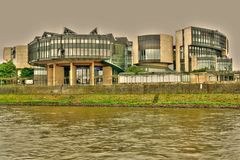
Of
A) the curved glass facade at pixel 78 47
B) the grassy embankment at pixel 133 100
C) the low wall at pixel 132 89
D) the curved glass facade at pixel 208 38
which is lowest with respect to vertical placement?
the grassy embankment at pixel 133 100

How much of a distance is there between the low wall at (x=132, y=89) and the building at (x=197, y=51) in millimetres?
61125

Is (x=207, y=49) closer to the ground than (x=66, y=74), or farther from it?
farther from it

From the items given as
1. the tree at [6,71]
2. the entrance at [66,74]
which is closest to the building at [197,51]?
the entrance at [66,74]

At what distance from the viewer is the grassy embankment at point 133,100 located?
264ft

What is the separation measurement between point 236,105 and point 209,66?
83.8 metres

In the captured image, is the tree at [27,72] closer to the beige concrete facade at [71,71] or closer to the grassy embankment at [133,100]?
the beige concrete facade at [71,71]

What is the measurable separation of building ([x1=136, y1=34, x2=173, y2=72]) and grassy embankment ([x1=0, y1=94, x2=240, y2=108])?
2548 inches

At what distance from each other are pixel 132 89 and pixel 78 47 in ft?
132

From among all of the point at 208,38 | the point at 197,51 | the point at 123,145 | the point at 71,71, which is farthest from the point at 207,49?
the point at 123,145

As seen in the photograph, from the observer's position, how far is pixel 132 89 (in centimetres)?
10200

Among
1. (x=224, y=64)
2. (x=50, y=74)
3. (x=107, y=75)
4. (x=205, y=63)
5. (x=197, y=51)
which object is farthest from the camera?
(x=224, y=64)

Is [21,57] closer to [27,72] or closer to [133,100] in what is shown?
[27,72]

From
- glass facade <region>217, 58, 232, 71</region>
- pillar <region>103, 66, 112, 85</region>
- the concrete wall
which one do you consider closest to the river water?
pillar <region>103, 66, 112, 85</region>

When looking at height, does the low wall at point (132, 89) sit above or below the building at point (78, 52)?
below
